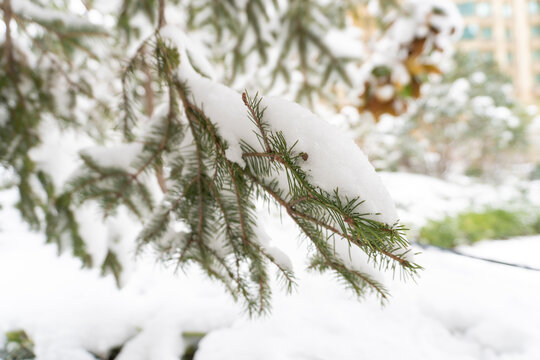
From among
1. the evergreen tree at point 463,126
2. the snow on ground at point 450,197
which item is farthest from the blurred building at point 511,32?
the snow on ground at point 450,197

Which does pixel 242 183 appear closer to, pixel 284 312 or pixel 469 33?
pixel 284 312

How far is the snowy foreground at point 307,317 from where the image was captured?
0.92 metres

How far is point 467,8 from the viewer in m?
21.4

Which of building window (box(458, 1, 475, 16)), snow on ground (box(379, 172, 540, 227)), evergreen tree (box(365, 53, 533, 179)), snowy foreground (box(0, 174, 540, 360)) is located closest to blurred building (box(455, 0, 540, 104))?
building window (box(458, 1, 475, 16))

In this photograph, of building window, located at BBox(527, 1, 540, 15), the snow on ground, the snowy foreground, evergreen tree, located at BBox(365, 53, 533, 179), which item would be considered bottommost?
the snowy foreground

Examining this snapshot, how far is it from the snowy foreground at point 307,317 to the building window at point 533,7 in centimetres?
2884

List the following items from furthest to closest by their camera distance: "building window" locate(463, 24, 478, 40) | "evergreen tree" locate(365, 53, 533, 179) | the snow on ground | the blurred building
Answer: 1. the blurred building
2. "building window" locate(463, 24, 478, 40)
3. "evergreen tree" locate(365, 53, 533, 179)
4. the snow on ground

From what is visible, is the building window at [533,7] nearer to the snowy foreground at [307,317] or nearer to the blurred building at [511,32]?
the blurred building at [511,32]

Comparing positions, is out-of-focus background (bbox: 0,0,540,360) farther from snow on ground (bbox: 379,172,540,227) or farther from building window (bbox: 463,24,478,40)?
building window (bbox: 463,24,478,40)

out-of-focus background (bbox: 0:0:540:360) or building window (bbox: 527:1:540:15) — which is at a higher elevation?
building window (bbox: 527:1:540:15)

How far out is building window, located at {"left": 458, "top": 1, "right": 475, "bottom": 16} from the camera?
21.2 m

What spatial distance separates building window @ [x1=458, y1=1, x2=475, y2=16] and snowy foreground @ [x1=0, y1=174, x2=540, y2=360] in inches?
1038

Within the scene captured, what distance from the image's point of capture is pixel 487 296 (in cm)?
106

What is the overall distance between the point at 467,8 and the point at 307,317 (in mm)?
27153
